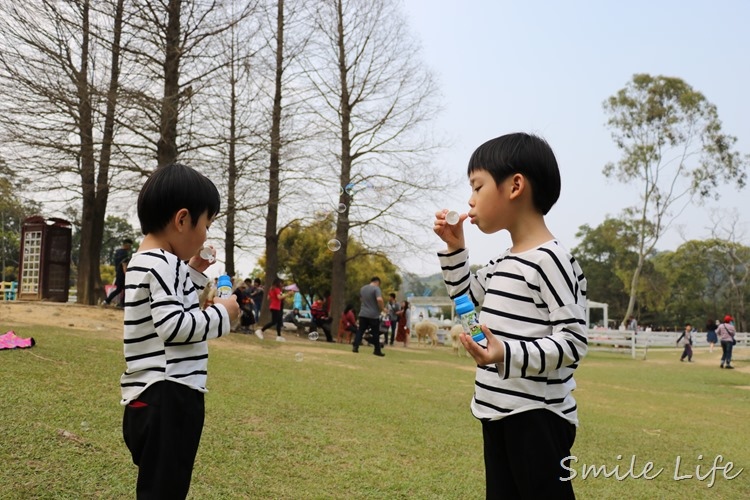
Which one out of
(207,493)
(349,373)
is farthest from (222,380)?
(207,493)

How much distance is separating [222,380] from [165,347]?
5.51 m

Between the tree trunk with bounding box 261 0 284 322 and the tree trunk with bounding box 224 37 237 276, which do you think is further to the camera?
the tree trunk with bounding box 261 0 284 322

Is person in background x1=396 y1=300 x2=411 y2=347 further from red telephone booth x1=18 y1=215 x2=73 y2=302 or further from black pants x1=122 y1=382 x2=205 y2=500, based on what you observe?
black pants x1=122 y1=382 x2=205 y2=500

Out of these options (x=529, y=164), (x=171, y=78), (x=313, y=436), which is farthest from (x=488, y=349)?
(x=171, y=78)

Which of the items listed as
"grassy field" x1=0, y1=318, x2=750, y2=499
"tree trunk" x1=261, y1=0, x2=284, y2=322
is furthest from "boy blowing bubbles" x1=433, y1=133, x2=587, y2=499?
"tree trunk" x1=261, y1=0, x2=284, y2=322

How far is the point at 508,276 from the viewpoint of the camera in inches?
89.4

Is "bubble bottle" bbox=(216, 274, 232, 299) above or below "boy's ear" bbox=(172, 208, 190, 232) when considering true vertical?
below

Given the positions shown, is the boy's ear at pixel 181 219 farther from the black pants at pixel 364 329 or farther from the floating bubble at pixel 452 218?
the black pants at pixel 364 329

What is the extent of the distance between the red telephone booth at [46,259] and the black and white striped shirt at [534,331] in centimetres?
1698

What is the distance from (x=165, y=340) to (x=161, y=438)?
341 millimetres

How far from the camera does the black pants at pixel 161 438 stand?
2.36 meters

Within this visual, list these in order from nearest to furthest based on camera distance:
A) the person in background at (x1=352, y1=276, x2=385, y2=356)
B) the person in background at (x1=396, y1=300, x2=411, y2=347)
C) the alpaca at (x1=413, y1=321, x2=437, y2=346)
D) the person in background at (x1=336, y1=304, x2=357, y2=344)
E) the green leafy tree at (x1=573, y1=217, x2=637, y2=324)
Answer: the person in background at (x1=352, y1=276, x2=385, y2=356), the person in background at (x1=336, y1=304, x2=357, y2=344), the person in background at (x1=396, y1=300, x2=411, y2=347), the alpaca at (x1=413, y1=321, x2=437, y2=346), the green leafy tree at (x1=573, y1=217, x2=637, y2=324)

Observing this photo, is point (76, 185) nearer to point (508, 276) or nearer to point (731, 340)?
point (508, 276)

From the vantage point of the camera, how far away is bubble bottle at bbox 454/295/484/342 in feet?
6.74
